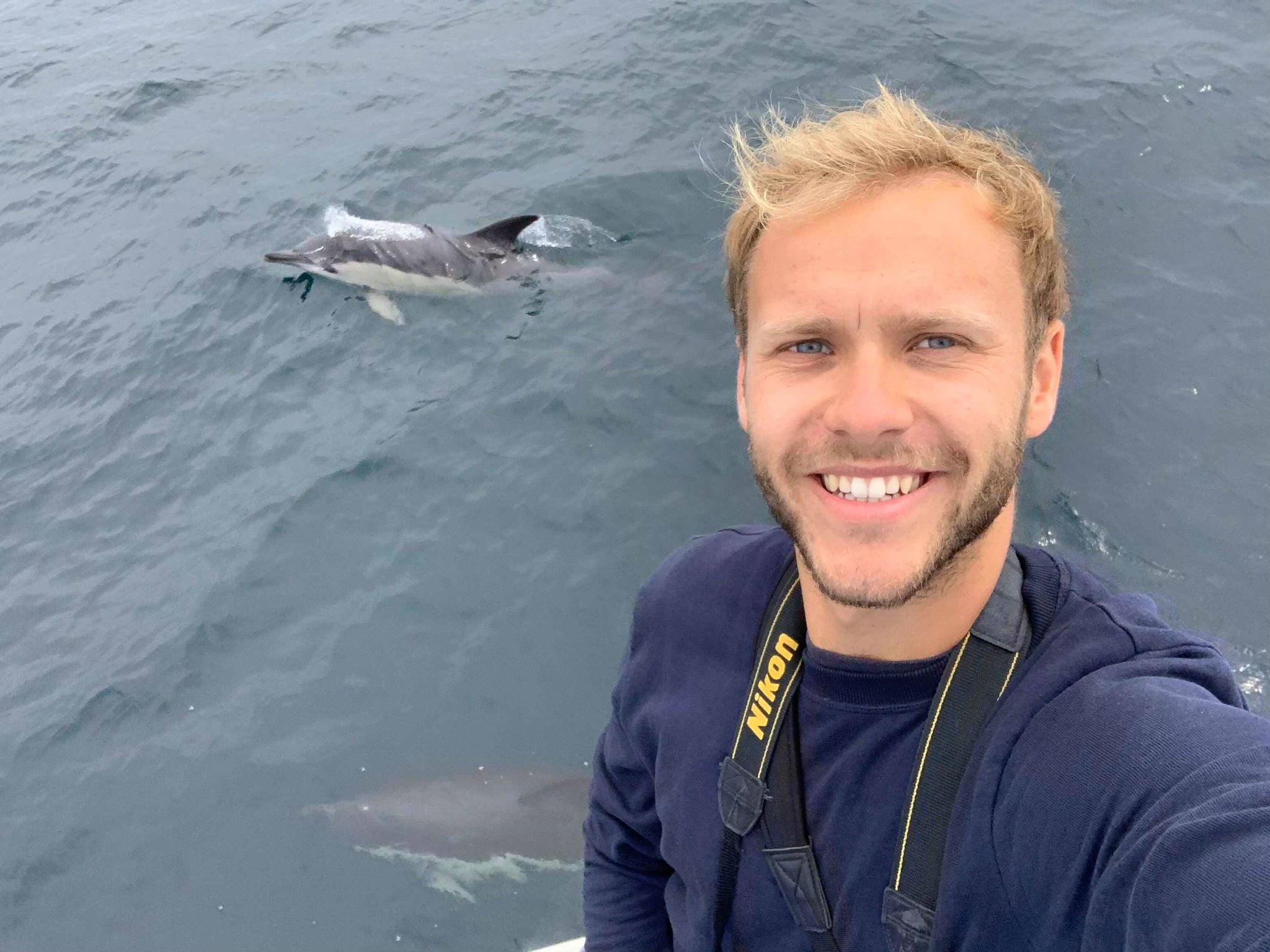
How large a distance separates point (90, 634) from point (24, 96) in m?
14.2

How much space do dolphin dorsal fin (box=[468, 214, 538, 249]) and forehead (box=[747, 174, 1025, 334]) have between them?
7383mm

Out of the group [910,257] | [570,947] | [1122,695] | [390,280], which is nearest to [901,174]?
[910,257]

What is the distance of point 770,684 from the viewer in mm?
2023

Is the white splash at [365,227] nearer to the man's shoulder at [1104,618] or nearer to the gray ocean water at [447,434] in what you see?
the gray ocean water at [447,434]

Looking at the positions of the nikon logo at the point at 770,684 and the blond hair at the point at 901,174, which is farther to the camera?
the nikon logo at the point at 770,684

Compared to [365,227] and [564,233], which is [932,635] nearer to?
[564,233]

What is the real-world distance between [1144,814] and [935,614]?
0.50 m

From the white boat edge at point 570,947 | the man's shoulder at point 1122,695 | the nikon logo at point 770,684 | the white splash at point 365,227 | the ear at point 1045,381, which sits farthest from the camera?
the white splash at point 365,227

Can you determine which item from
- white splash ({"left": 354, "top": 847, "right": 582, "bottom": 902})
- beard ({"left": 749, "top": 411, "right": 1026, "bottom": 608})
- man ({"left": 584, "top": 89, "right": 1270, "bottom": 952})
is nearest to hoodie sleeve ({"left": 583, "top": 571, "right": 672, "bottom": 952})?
man ({"left": 584, "top": 89, "right": 1270, "bottom": 952})

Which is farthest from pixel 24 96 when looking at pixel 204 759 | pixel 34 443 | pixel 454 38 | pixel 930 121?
pixel 930 121

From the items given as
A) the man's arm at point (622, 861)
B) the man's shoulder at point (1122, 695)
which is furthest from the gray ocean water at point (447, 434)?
the man's shoulder at point (1122, 695)

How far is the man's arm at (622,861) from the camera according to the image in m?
2.40

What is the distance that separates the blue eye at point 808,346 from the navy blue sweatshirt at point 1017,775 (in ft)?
1.91

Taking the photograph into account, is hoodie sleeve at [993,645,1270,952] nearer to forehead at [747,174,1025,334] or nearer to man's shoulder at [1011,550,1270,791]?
man's shoulder at [1011,550,1270,791]
